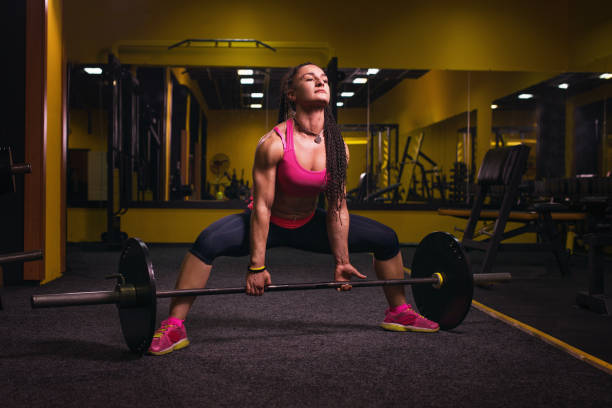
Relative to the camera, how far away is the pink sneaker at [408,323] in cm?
210

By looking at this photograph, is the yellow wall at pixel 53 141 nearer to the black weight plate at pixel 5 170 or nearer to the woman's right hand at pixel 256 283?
the black weight plate at pixel 5 170

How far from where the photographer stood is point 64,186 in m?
3.71

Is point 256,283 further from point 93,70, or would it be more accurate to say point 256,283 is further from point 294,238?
point 93,70

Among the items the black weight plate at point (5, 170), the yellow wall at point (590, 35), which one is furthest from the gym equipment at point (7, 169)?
the yellow wall at point (590, 35)

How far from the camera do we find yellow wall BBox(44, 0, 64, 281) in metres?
3.36

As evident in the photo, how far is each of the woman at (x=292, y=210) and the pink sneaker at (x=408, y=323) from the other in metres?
0.36

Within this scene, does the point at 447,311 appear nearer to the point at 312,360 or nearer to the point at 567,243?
the point at 312,360

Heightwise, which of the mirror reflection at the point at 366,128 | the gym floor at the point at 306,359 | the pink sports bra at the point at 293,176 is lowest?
the gym floor at the point at 306,359

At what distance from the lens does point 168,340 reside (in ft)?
6.07

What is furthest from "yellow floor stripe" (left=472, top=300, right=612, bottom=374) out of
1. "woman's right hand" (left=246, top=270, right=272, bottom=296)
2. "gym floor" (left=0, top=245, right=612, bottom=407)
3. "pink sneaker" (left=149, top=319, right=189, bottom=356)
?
"pink sneaker" (left=149, top=319, right=189, bottom=356)

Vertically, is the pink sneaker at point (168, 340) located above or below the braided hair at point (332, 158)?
below

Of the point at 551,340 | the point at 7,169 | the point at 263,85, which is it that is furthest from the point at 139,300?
the point at 263,85

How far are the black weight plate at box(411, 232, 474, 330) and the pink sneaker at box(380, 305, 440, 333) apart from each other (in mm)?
54

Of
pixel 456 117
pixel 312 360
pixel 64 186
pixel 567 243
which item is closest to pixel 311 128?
pixel 312 360
